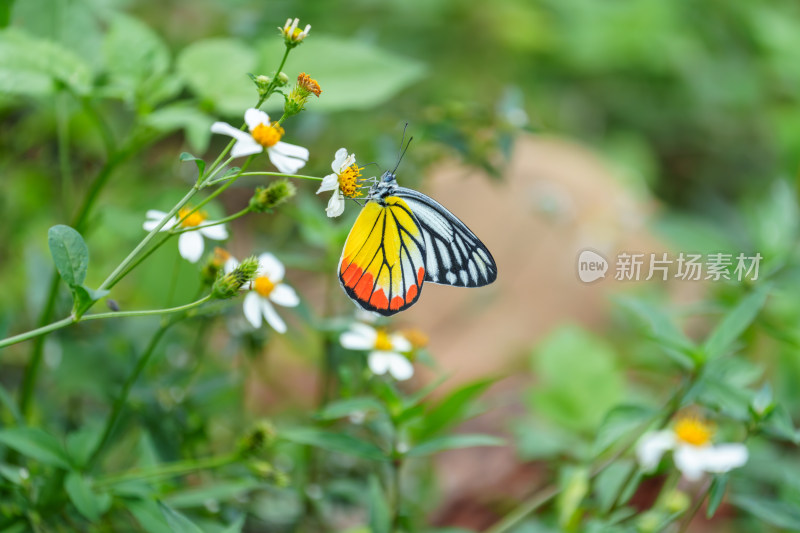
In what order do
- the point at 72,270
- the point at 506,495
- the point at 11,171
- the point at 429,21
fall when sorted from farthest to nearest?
the point at 429,21
the point at 11,171
the point at 506,495
the point at 72,270

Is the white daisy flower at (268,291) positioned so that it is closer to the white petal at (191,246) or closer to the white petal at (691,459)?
the white petal at (191,246)

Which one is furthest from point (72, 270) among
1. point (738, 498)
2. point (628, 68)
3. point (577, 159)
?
point (628, 68)

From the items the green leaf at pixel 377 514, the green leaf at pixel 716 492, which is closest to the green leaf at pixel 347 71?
the green leaf at pixel 377 514

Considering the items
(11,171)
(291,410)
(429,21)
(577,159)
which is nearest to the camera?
(291,410)

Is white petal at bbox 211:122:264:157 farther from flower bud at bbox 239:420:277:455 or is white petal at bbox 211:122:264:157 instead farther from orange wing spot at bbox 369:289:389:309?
flower bud at bbox 239:420:277:455

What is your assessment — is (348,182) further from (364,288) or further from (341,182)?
(364,288)

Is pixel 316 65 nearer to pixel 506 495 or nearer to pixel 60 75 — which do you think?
pixel 60 75

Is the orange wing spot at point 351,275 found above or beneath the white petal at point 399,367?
above
